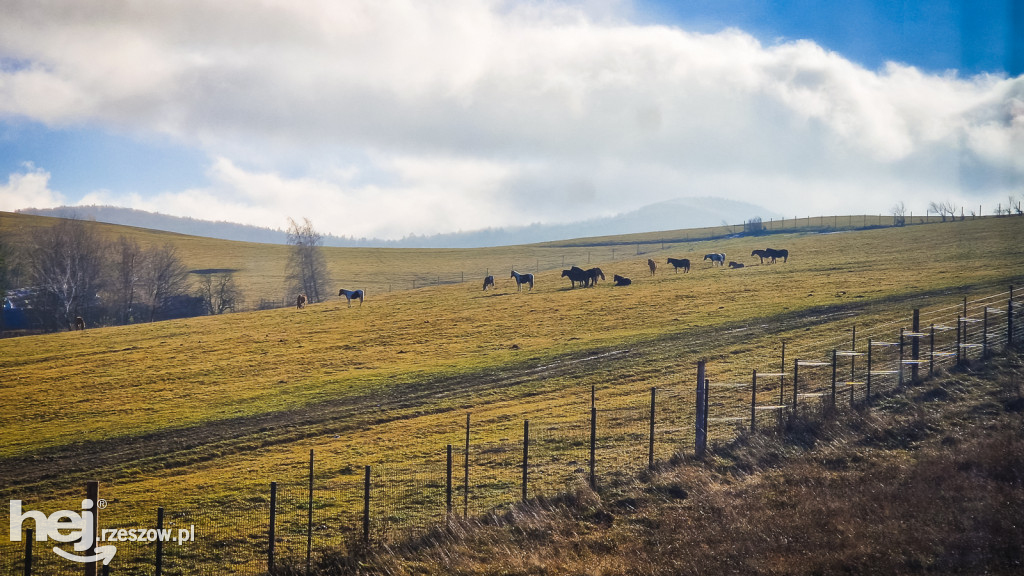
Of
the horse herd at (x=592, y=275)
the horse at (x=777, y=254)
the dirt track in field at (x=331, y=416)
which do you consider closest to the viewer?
the dirt track in field at (x=331, y=416)

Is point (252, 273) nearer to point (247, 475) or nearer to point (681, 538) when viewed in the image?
point (247, 475)

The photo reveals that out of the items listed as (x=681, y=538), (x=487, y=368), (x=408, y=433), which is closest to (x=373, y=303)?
(x=487, y=368)

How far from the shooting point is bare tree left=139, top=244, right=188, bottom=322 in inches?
3396

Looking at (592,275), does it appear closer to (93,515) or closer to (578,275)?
(578,275)

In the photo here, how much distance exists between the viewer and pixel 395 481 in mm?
22250

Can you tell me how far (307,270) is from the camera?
100m

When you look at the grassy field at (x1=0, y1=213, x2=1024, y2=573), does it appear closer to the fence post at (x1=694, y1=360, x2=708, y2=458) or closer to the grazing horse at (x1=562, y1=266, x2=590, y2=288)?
the grazing horse at (x1=562, y1=266, x2=590, y2=288)

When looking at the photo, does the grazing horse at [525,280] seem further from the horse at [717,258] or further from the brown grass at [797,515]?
the brown grass at [797,515]

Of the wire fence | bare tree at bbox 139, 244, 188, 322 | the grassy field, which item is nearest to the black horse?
the grassy field

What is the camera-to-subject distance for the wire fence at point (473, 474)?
666 inches

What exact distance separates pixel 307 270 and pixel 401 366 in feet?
210

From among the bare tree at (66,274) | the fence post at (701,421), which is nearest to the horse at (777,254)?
the fence post at (701,421)

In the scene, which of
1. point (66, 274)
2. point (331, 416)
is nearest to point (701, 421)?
point (331, 416)

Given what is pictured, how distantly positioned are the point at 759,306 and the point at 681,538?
3761 cm
